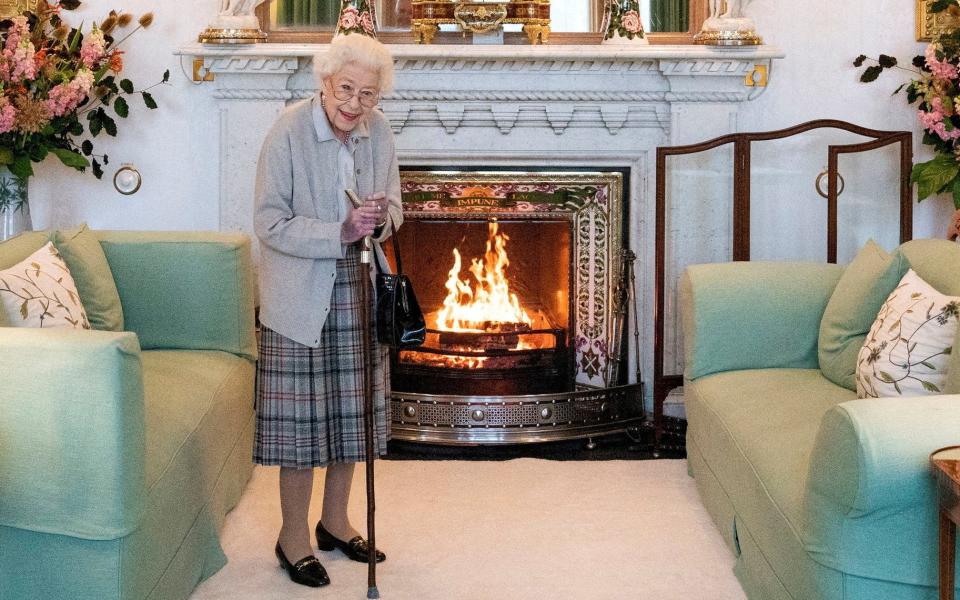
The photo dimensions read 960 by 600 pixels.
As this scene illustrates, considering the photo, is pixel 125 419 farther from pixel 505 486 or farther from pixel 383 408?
pixel 505 486

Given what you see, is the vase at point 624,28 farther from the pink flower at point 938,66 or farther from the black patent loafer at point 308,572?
the black patent loafer at point 308,572

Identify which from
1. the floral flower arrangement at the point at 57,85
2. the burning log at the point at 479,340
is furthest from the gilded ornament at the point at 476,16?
the burning log at the point at 479,340

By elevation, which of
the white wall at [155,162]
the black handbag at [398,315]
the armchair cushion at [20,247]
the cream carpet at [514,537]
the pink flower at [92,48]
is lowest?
the cream carpet at [514,537]

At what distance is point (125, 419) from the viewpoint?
221 cm

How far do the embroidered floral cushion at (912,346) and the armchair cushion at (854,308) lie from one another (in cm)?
21

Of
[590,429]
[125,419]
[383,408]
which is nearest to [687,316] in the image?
[590,429]

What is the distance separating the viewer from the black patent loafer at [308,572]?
291 centimetres

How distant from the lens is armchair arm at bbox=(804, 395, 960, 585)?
2027mm

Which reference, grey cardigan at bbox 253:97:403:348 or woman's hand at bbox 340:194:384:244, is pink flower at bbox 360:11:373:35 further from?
woman's hand at bbox 340:194:384:244

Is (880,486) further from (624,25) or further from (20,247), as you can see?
(624,25)

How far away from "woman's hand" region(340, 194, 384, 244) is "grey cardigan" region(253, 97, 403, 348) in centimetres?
3

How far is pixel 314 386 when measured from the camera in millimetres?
2885

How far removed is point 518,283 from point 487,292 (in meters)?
0.14

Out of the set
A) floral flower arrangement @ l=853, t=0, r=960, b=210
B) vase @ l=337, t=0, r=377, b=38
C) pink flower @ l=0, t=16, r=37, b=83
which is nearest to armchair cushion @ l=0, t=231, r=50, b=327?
pink flower @ l=0, t=16, r=37, b=83
